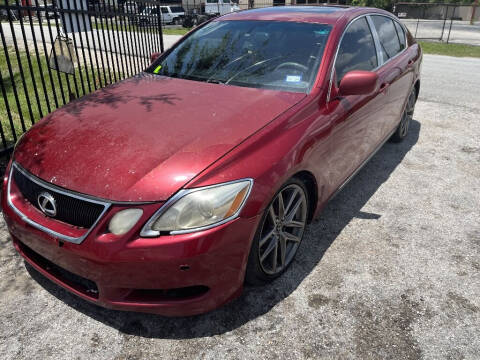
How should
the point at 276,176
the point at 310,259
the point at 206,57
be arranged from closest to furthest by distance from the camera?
the point at 276,176 → the point at 310,259 → the point at 206,57

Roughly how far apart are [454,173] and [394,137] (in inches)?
39.1

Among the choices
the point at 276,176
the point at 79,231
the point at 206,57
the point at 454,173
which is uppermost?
the point at 206,57

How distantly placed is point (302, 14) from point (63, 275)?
2.90 m

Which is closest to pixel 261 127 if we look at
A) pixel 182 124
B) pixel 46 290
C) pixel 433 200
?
pixel 182 124

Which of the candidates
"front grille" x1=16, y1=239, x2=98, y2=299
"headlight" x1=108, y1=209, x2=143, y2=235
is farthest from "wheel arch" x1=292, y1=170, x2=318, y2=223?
"front grille" x1=16, y1=239, x2=98, y2=299

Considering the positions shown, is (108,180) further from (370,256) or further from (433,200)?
(433,200)

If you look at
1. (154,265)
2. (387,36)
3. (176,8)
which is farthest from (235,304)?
(176,8)

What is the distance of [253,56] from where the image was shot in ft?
10.5

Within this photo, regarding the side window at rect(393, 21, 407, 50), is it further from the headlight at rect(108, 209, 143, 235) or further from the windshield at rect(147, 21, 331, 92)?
the headlight at rect(108, 209, 143, 235)

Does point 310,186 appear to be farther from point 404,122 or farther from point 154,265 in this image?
point 404,122

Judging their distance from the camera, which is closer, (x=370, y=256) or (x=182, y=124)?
(x=182, y=124)

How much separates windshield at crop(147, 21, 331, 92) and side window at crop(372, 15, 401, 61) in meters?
1.13

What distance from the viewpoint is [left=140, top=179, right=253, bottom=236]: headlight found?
1975 mm

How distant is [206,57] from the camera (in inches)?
134
